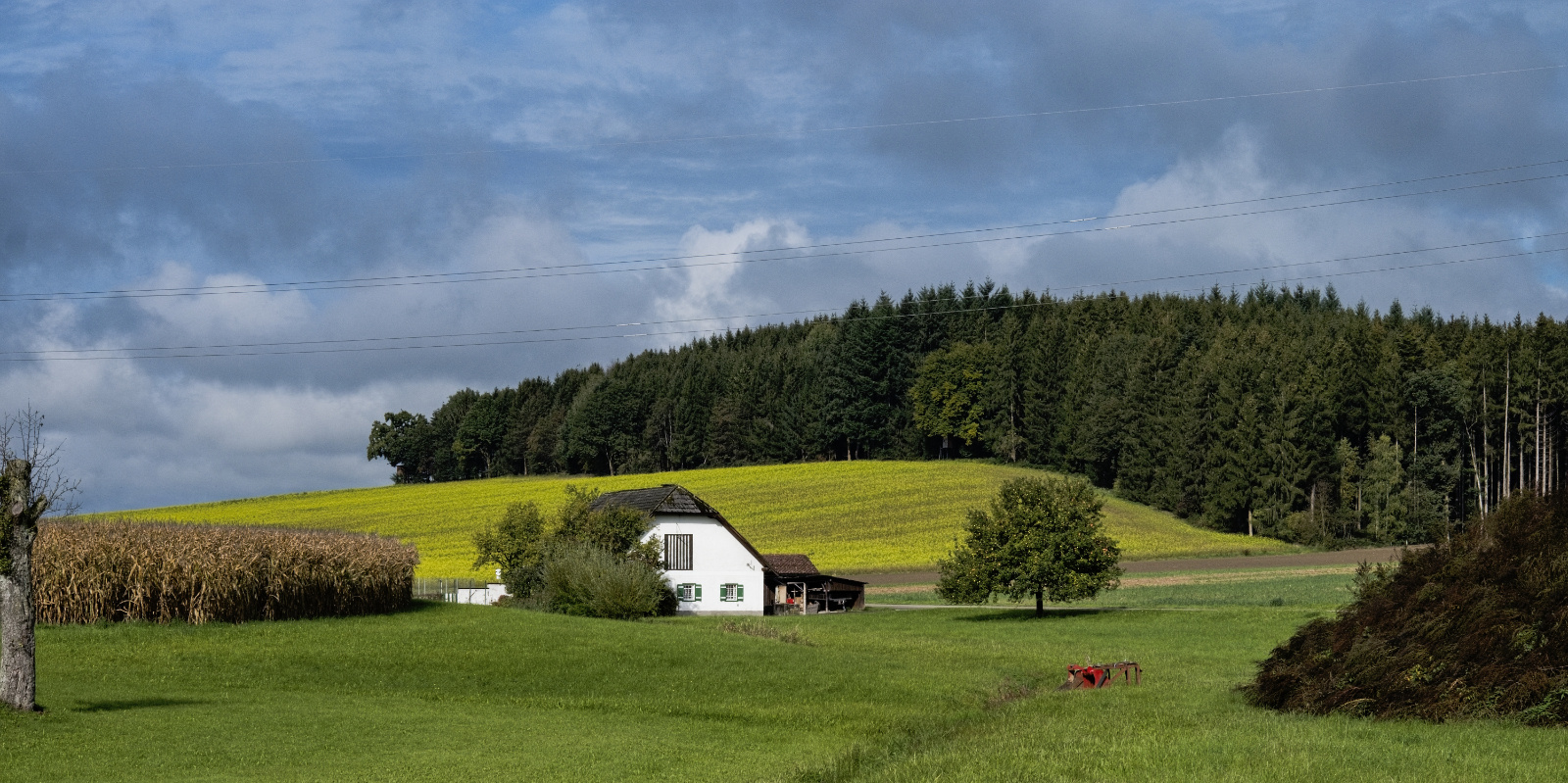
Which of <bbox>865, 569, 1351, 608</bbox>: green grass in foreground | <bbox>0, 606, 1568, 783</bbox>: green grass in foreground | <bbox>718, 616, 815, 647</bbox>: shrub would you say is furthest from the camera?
<bbox>865, 569, 1351, 608</bbox>: green grass in foreground

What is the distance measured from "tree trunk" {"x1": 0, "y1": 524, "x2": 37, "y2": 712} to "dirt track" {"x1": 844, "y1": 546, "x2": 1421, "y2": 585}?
61484 mm

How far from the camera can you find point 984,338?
15400 centimetres

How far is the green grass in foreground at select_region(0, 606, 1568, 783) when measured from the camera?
16.1 metres

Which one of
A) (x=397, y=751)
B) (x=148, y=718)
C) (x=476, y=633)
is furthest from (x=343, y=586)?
(x=397, y=751)

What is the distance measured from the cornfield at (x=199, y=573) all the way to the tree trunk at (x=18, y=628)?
505 inches

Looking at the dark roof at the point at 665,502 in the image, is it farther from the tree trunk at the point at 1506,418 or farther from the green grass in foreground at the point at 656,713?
the tree trunk at the point at 1506,418

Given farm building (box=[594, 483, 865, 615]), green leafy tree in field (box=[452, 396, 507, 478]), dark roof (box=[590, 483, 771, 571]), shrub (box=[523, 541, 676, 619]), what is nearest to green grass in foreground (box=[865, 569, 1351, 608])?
farm building (box=[594, 483, 865, 615])

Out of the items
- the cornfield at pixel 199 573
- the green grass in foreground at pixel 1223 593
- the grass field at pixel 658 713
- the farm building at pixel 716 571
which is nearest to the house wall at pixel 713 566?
the farm building at pixel 716 571

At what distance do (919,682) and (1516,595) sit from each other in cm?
1381

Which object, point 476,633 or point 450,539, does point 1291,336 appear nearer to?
point 450,539

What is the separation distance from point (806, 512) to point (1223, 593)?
46534 millimetres

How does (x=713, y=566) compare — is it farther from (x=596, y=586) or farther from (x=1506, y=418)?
(x=1506, y=418)

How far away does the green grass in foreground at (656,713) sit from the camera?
633 inches

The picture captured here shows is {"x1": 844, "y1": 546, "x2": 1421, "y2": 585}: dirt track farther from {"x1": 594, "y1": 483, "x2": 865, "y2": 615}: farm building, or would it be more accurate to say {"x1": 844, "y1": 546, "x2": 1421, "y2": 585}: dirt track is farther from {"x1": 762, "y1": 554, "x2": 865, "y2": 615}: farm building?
{"x1": 594, "y1": 483, "x2": 865, "y2": 615}: farm building
